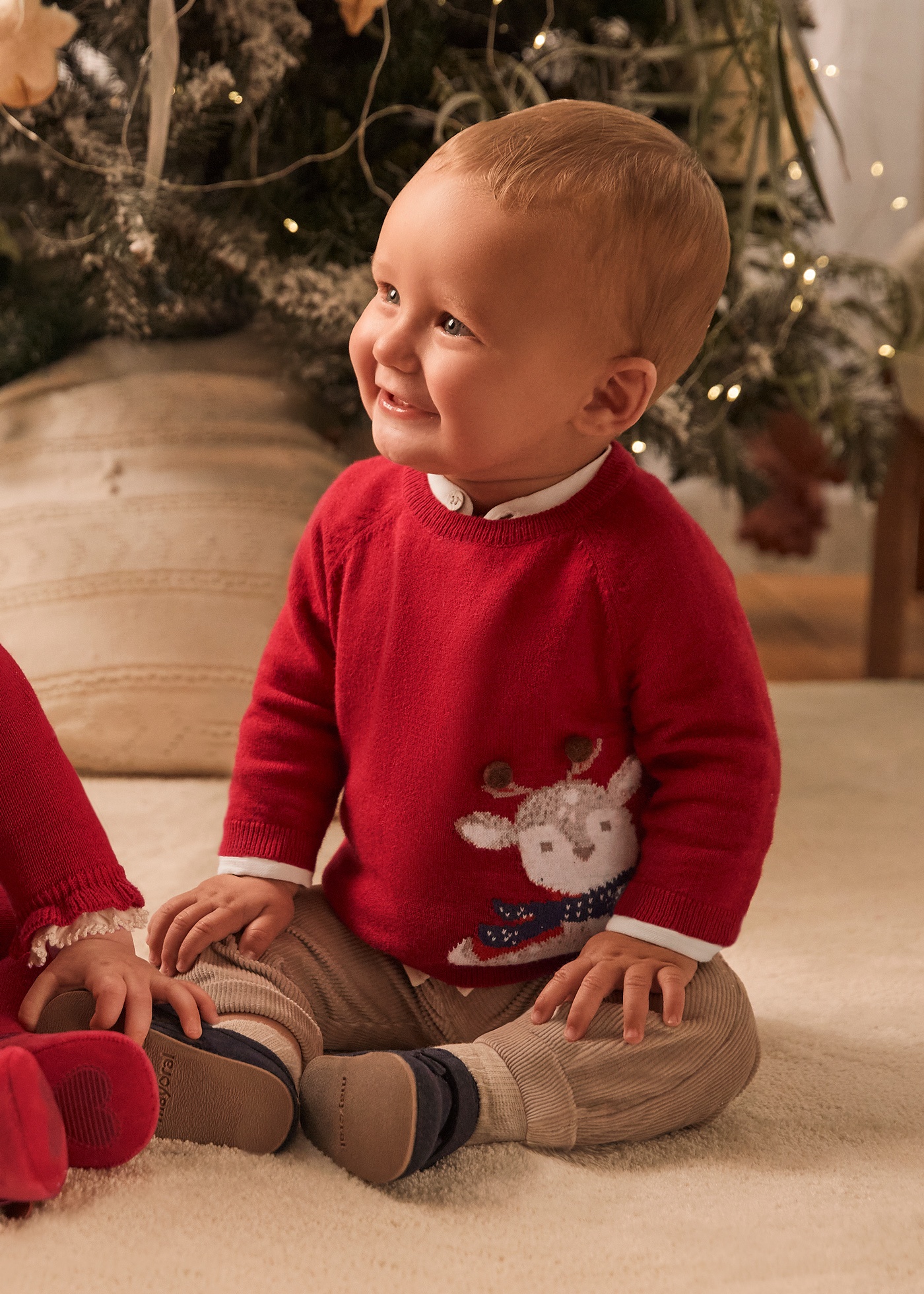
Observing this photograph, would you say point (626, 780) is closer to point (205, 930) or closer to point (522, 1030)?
point (522, 1030)

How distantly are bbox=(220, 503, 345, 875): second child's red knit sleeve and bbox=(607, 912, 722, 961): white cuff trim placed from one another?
8.3 inches

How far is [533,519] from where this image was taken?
0.75 meters

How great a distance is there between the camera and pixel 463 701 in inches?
29.3

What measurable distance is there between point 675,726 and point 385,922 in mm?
210

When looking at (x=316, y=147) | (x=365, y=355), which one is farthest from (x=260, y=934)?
(x=316, y=147)

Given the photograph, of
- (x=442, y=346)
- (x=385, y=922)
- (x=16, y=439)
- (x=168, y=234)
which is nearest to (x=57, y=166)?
(x=168, y=234)

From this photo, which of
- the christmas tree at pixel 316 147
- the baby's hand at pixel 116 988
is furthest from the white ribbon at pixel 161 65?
the baby's hand at pixel 116 988

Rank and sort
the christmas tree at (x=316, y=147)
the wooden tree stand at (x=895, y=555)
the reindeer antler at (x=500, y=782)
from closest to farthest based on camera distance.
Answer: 1. the reindeer antler at (x=500, y=782)
2. the christmas tree at (x=316, y=147)
3. the wooden tree stand at (x=895, y=555)

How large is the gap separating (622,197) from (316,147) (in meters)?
0.70

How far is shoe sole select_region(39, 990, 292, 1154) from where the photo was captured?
64 cm

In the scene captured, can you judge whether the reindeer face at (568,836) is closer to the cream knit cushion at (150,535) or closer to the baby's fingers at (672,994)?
the baby's fingers at (672,994)

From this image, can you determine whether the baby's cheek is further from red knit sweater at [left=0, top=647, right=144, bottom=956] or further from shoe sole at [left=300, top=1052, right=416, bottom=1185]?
shoe sole at [left=300, top=1052, right=416, bottom=1185]

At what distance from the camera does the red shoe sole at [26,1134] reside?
0.54 meters

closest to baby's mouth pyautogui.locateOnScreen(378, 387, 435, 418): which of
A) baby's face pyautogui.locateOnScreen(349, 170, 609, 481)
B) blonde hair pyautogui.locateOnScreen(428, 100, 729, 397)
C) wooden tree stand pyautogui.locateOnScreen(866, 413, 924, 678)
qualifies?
baby's face pyautogui.locateOnScreen(349, 170, 609, 481)
